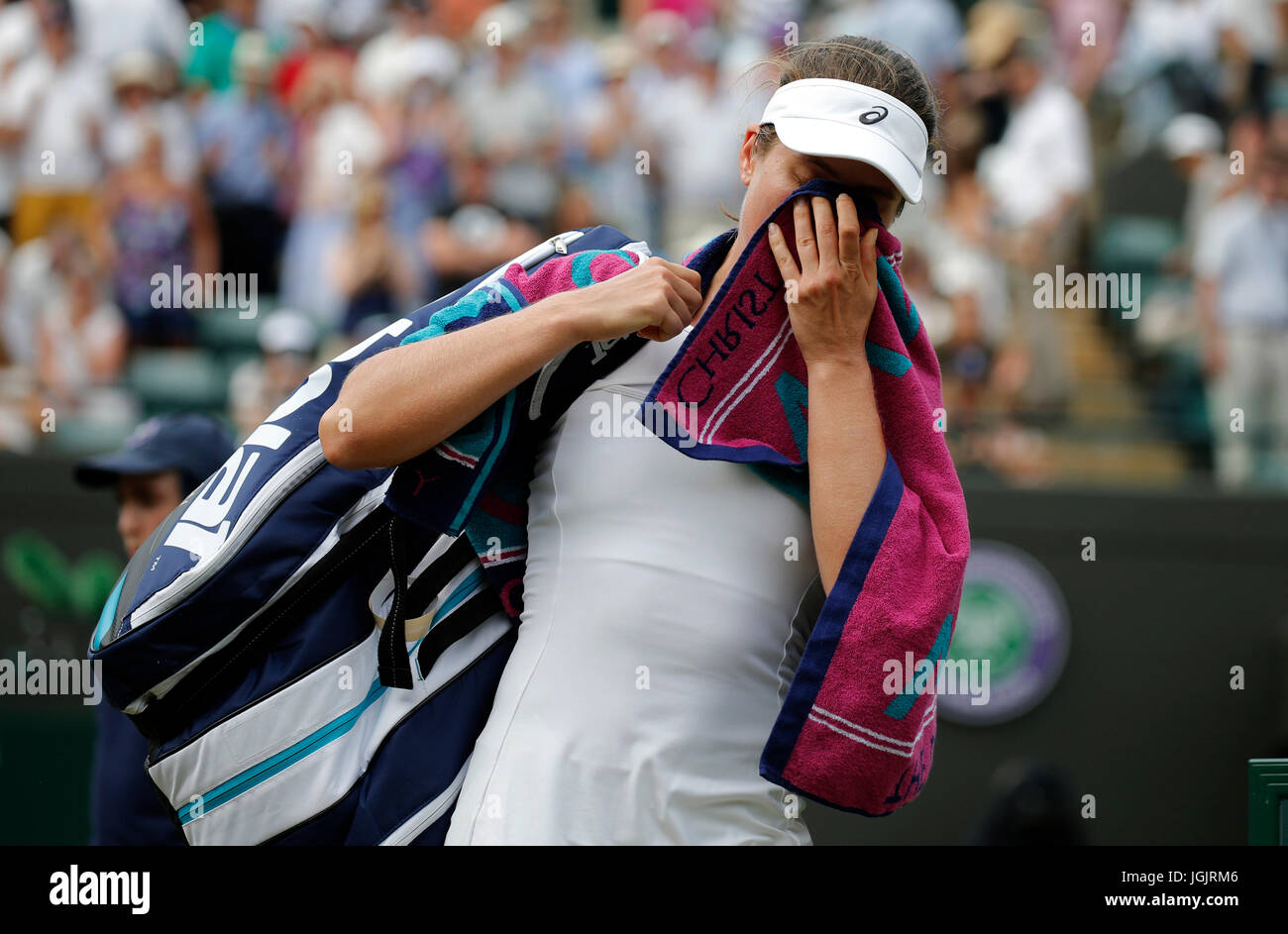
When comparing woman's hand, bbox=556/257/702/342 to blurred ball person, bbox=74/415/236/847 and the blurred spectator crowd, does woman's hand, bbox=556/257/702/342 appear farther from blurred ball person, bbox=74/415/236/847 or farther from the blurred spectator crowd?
the blurred spectator crowd

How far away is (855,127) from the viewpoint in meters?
1.90

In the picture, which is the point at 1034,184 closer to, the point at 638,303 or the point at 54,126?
the point at 54,126

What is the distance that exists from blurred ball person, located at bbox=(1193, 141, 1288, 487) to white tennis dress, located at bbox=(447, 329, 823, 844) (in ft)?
18.2

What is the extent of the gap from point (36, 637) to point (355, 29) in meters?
4.11

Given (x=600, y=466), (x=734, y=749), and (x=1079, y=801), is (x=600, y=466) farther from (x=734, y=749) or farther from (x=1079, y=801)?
(x=1079, y=801)

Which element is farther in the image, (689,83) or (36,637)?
(689,83)

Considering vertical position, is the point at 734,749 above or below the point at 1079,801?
above

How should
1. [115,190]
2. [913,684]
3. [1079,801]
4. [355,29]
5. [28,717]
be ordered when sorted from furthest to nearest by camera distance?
[355,29], [115,190], [28,717], [1079,801], [913,684]

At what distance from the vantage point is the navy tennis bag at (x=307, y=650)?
2.02m

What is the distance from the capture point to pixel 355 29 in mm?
9172

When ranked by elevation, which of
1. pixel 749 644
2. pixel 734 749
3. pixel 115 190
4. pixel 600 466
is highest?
pixel 115 190

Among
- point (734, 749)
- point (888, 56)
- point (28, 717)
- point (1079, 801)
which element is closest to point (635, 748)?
point (734, 749)

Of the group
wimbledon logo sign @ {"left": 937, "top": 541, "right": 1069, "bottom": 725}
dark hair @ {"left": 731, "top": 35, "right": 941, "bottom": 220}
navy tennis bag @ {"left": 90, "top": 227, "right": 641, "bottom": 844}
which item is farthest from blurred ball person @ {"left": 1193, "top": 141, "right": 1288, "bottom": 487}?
navy tennis bag @ {"left": 90, "top": 227, "right": 641, "bottom": 844}

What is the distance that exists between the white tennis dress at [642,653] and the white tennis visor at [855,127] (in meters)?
0.36
